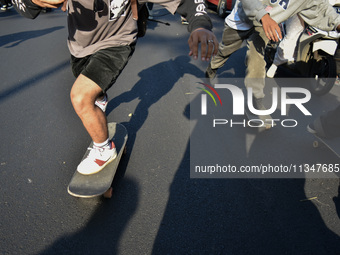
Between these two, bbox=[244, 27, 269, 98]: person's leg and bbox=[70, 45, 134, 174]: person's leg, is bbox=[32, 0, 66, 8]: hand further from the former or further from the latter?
bbox=[244, 27, 269, 98]: person's leg

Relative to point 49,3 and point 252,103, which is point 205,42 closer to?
point 49,3

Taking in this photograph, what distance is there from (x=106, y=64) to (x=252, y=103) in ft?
7.21

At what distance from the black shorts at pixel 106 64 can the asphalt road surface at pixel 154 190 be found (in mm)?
1008

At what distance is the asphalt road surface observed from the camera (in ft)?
6.75

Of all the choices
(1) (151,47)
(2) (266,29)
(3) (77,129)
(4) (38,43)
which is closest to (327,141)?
(2) (266,29)

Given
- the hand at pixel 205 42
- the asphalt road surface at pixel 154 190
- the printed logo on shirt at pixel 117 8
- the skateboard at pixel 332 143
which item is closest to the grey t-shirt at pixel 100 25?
the printed logo on shirt at pixel 117 8

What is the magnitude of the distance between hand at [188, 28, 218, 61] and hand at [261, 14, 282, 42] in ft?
3.65

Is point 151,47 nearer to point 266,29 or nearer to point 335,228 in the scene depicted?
point 266,29

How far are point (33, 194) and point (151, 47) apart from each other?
455 centimetres

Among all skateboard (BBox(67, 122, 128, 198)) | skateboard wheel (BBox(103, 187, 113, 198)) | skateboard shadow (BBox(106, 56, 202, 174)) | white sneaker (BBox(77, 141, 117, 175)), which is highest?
white sneaker (BBox(77, 141, 117, 175))

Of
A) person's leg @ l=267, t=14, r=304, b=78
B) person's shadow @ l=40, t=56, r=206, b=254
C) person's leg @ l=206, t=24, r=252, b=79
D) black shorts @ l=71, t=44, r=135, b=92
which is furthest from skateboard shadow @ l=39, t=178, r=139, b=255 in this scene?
person's leg @ l=267, t=14, r=304, b=78

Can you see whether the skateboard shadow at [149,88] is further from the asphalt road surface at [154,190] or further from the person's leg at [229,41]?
the person's leg at [229,41]

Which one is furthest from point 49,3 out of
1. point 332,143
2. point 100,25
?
point 332,143

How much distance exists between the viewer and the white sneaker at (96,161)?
99.2 inches
